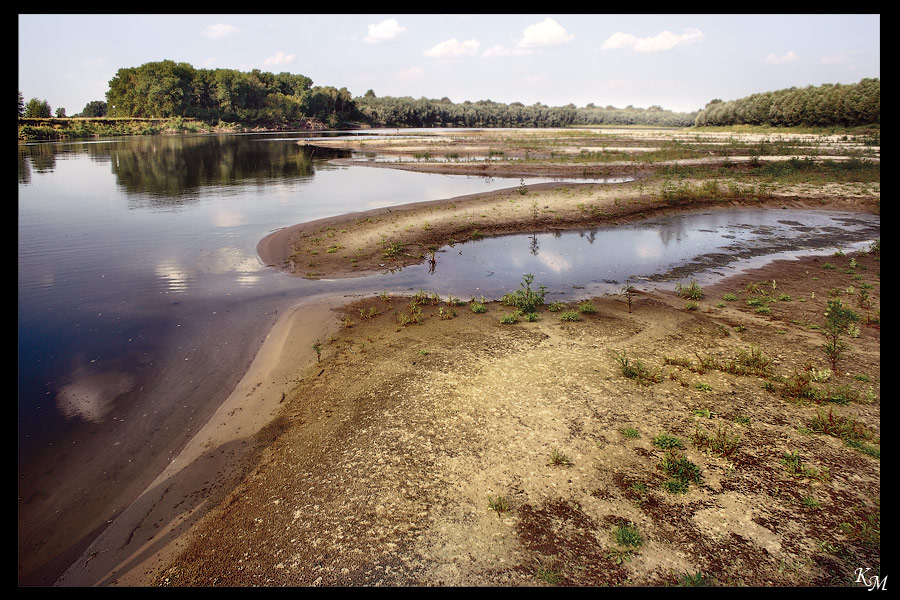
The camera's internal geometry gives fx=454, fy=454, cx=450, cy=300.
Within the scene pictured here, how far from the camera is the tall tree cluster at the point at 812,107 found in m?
69.4

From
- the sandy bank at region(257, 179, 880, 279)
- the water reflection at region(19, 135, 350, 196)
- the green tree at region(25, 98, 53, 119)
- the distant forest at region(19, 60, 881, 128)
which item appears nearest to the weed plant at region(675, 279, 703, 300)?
the sandy bank at region(257, 179, 880, 279)

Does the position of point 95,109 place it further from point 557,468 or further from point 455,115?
point 557,468

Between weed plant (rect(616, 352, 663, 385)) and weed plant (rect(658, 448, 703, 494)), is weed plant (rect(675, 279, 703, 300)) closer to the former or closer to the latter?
weed plant (rect(616, 352, 663, 385))

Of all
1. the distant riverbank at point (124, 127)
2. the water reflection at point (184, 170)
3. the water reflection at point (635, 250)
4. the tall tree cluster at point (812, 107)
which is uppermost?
the distant riverbank at point (124, 127)

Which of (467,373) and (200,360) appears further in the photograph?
(200,360)

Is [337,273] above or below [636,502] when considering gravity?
above

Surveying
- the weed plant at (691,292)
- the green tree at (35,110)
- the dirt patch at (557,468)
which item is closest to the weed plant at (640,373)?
the dirt patch at (557,468)

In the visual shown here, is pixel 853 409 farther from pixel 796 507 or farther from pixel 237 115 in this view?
pixel 237 115

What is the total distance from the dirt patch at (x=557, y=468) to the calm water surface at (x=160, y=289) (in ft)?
7.04

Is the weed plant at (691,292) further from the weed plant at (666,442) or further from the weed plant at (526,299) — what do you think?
the weed plant at (666,442)

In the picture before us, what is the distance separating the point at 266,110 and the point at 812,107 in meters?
156

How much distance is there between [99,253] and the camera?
1806cm
